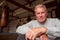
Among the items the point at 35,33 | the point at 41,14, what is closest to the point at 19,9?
the point at 41,14

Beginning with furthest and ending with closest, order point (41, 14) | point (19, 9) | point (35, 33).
→ point (19, 9), point (41, 14), point (35, 33)

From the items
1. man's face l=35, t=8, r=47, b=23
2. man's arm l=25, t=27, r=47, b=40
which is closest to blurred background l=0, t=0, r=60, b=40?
man's face l=35, t=8, r=47, b=23

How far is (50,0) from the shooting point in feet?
13.1

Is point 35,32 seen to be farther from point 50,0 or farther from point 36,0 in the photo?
point 36,0

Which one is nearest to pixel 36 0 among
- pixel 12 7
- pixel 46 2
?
pixel 46 2

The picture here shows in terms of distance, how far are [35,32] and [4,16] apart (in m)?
1.97

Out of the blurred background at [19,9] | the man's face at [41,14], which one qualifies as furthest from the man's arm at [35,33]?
the blurred background at [19,9]

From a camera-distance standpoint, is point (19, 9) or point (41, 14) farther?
point (19, 9)

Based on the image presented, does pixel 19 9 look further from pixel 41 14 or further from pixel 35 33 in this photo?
pixel 35 33

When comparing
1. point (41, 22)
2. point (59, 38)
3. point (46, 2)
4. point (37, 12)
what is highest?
point (46, 2)

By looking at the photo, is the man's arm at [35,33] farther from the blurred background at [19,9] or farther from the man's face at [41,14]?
the blurred background at [19,9]

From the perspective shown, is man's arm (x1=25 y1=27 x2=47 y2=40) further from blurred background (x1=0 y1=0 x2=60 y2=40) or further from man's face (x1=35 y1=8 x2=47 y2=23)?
blurred background (x1=0 y1=0 x2=60 y2=40)

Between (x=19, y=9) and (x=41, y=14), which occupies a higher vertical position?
(x=19, y=9)

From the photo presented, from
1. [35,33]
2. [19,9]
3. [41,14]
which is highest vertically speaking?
[19,9]
